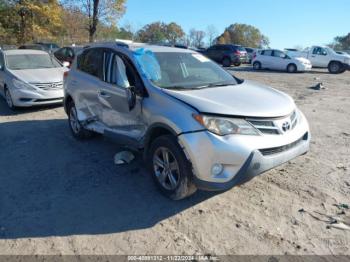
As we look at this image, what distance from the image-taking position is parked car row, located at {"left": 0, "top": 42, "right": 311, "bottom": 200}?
124 inches

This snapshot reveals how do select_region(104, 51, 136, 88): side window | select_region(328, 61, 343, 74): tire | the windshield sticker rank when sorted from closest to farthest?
select_region(104, 51, 136, 88): side window
the windshield sticker
select_region(328, 61, 343, 74): tire

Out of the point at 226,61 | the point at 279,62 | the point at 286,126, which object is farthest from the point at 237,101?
the point at 226,61

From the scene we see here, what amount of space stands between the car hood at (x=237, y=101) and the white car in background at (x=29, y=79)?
541 cm

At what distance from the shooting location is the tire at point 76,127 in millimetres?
5645

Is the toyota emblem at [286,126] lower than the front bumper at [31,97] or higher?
higher

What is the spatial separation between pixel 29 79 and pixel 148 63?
5.18 metres

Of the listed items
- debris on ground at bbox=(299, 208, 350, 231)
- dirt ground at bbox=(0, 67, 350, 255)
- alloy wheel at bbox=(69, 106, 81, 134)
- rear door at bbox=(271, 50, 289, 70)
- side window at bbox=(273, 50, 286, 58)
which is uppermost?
side window at bbox=(273, 50, 286, 58)

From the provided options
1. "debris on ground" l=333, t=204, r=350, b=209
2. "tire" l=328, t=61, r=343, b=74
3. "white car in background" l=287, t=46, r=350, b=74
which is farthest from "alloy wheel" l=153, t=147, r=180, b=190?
"tire" l=328, t=61, r=343, b=74

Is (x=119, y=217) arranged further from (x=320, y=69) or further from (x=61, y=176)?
(x=320, y=69)

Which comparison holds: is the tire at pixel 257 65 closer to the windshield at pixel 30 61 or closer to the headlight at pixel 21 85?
the windshield at pixel 30 61

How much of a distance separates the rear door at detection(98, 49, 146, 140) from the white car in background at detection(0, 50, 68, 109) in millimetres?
3768

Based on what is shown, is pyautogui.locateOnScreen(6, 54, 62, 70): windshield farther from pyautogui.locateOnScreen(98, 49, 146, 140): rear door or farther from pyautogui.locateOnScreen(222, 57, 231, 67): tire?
pyautogui.locateOnScreen(222, 57, 231, 67): tire

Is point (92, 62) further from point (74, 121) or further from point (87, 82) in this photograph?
point (74, 121)

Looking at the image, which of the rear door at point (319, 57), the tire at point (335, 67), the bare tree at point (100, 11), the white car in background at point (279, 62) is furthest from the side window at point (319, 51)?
the bare tree at point (100, 11)
